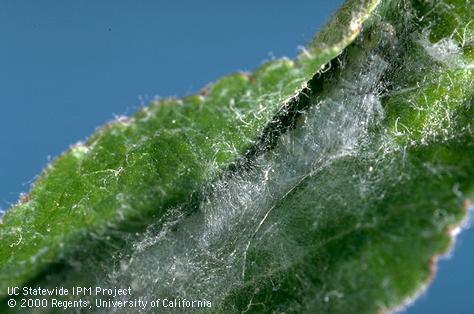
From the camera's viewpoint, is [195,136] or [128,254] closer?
[195,136]

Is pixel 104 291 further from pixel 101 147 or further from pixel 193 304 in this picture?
pixel 101 147

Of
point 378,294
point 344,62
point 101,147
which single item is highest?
point 344,62

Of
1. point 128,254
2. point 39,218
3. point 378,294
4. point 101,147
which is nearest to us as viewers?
point 378,294

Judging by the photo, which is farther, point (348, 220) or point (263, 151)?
point (263, 151)

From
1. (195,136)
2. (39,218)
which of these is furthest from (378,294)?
(39,218)

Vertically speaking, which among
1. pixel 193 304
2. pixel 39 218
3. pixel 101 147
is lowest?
pixel 193 304

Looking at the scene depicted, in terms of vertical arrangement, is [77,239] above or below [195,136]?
below

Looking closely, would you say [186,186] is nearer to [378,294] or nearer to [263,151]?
[263,151]

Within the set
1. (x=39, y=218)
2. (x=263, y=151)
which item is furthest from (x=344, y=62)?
(x=39, y=218)

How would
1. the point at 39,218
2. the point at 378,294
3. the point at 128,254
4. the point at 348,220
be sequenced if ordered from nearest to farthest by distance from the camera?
the point at 378,294, the point at 348,220, the point at 39,218, the point at 128,254
